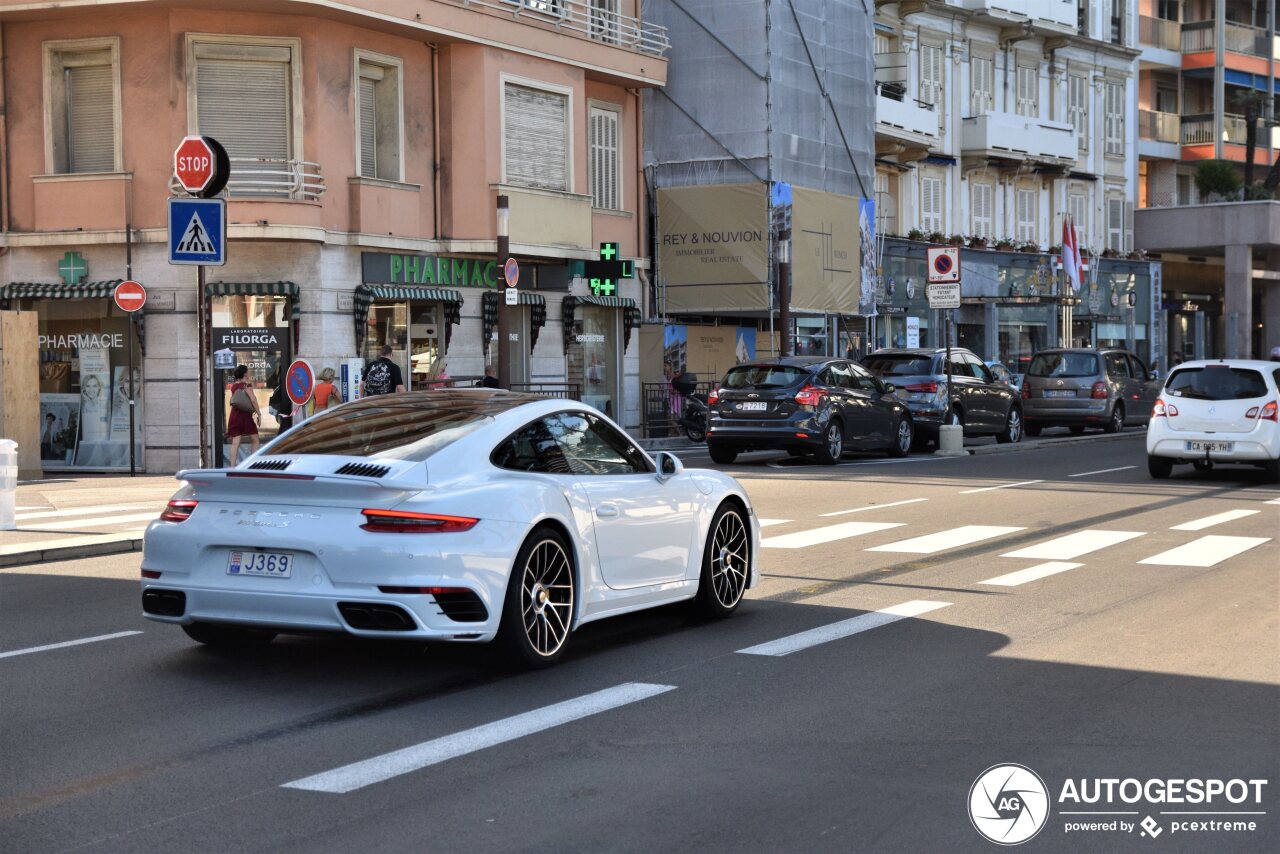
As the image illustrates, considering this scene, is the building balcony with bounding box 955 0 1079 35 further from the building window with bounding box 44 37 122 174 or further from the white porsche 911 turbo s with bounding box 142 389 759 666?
the white porsche 911 turbo s with bounding box 142 389 759 666

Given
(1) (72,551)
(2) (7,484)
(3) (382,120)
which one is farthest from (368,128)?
(1) (72,551)

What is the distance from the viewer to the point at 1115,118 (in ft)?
186

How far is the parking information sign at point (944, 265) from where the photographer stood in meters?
28.6

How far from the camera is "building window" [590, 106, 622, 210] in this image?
34.4 metres

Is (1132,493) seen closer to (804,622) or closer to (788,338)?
(804,622)

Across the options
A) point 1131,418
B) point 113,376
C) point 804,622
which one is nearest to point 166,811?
point 804,622

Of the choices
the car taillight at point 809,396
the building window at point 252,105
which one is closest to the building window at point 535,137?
the building window at point 252,105

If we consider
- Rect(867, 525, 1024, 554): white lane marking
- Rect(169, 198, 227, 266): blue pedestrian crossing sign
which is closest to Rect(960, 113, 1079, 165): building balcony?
Rect(867, 525, 1024, 554): white lane marking

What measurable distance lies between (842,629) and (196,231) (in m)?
8.64

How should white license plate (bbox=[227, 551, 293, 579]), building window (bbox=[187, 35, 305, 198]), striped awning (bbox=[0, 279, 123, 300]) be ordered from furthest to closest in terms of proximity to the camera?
building window (bbox=[187, 35, 305, 198]), striped awning (bbox=[0, 279, 123, 300]), white license plate (bbox=[227, 551, 293, 579])

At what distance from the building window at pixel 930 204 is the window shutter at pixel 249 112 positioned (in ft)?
77.0

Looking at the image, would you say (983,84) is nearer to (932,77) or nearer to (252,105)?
(932,77)

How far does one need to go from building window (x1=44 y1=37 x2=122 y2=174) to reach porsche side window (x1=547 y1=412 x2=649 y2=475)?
19.8m

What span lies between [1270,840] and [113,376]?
79.1 feet
